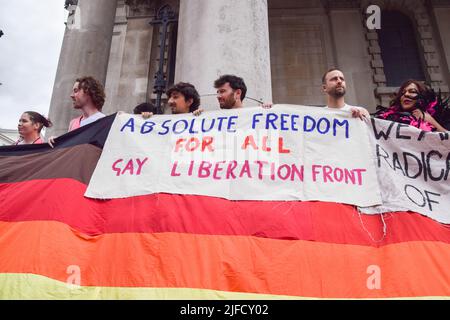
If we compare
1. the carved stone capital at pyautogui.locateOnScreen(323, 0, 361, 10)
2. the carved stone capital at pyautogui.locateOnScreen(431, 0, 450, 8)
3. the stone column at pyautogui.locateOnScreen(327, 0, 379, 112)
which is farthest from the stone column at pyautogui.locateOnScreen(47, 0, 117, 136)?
the carved stone capital at pyautogui.locateOnScreen(431, 0, 450, 8)

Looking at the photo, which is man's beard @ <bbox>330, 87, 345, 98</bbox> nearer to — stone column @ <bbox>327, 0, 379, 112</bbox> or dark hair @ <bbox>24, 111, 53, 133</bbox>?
dark hair @ <bbox>24, 111, 53, 133</bbox>

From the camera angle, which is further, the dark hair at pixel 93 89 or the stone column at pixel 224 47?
the stone column at pixel 224 47

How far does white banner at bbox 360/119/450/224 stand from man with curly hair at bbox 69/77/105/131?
3.17 meters

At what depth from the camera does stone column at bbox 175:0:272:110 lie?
492 cm

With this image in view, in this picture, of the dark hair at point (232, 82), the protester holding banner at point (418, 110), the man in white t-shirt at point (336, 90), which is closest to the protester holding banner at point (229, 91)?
the dark hair at point (232, 82)

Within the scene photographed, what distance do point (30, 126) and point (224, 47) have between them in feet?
8.67

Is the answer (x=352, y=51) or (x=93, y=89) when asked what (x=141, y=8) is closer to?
(x=352, y=51)

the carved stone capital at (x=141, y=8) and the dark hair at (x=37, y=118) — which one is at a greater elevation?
the carved stone capital at (x=141, y=8)

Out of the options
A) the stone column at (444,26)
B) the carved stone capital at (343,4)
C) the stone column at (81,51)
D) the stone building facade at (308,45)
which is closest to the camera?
the stone column at (81,51)

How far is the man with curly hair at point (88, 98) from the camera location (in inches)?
185

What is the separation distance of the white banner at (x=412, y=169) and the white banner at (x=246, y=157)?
0.12m

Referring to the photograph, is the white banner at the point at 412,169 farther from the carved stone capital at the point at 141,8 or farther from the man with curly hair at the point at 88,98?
the carved stone capital at the point at 141,8

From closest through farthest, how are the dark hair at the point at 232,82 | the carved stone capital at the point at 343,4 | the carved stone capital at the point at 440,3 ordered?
1. the dark hair at the point at 232,82
2. the carved stone capital at the point at 440,3
3. the carved stone capital at the point at 343,4

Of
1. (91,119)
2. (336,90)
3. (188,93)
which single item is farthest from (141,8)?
(336,90)
